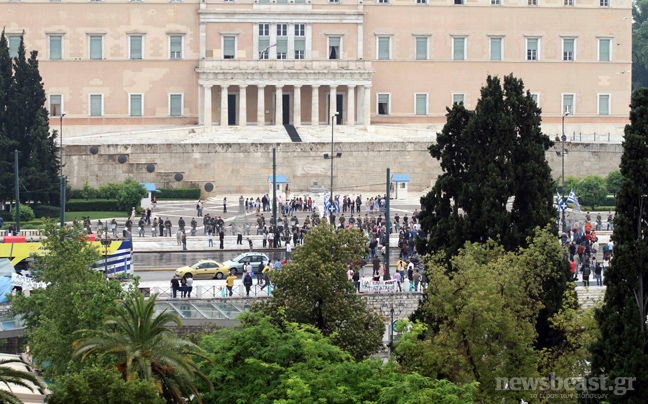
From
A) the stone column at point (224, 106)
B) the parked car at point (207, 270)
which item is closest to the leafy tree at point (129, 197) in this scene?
the parked car at point (207, 270)

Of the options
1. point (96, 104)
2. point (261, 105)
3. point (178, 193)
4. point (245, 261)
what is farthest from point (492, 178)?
point (96, 104)

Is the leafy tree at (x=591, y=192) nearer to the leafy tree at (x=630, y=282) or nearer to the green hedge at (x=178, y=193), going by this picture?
the green hedge at (x=178, y=193)

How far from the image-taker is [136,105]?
7200cm

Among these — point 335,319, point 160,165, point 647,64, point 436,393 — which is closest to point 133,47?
point 160,165

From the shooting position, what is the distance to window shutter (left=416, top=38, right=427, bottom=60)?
73938 mm

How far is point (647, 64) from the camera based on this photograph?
294 ft

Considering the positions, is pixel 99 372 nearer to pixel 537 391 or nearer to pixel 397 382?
pixel 397 382

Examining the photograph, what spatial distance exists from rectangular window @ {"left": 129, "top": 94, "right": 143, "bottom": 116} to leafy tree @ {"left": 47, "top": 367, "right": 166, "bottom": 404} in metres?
53.7

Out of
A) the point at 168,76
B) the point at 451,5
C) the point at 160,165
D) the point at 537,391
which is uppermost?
the point at 451,5

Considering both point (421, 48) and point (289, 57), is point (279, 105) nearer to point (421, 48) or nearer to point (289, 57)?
point (289, 57)

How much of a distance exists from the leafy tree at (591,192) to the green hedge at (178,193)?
20.1 meters

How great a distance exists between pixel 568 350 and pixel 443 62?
51074mm

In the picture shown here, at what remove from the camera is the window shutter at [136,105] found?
236 ft

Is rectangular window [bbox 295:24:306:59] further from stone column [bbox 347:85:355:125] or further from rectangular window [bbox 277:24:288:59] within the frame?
stone column [bbox 347:85:355:125]
